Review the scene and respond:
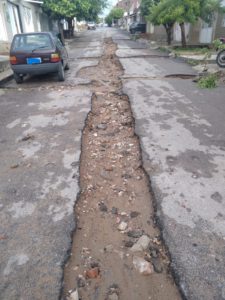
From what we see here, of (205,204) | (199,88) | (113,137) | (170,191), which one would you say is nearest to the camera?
(205,204)

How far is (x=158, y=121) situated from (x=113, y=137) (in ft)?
3.65

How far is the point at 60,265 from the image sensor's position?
2150mm

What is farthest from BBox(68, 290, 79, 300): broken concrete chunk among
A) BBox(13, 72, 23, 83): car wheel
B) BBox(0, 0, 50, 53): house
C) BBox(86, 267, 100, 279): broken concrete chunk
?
BBox(0, 0, 50, 53): house

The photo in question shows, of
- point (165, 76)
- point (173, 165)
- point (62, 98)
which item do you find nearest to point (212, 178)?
point (173, 165)

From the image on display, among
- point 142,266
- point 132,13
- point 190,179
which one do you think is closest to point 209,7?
point 190,179

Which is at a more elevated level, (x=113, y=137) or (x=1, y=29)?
(x=1, y=29)

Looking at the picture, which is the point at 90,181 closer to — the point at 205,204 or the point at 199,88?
the point at 205,204

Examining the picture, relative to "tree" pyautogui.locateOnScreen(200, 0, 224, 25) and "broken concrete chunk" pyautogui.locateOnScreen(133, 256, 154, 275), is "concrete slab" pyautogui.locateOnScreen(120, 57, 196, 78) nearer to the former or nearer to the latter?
"tree" pyautogui.locateOnScreen(200, 0, 224, 25)

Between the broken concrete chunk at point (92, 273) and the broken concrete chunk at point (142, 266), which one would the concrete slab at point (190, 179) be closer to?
the broken concrete chunk at point (142, 266)

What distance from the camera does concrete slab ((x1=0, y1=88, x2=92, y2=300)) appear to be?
81.6 inches

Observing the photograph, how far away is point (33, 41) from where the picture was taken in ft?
27.8

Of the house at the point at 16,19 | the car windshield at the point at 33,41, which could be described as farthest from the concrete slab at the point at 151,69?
the house at the point at 16,19

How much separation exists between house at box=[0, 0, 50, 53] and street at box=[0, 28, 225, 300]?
12.1 meters

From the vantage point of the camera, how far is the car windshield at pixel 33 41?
8312mm
